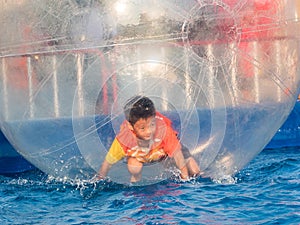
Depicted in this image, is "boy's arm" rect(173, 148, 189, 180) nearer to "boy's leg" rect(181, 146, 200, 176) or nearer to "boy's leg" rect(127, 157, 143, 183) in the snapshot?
"boy's leg" rect(181, 146, 200, 176)

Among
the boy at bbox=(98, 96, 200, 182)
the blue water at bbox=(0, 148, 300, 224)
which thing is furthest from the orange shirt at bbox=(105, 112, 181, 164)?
the blue water at bbox=(0, 148, 300, 224)

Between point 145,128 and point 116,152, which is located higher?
point 145,128

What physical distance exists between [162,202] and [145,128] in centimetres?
48

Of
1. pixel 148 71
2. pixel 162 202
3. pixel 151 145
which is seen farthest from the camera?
pixel 151 145

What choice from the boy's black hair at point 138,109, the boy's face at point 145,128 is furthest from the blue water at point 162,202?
the boy's black hair at point 138,109

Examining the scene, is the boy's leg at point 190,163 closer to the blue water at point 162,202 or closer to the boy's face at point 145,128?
the blue water at point 162,202

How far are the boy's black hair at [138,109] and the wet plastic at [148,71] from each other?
43 millimetres

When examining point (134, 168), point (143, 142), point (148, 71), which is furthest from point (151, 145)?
point (148, 71)

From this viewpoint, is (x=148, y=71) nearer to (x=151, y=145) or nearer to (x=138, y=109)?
(x=138, y=109)

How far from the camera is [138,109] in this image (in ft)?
12.7

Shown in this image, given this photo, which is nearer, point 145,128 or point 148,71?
point 148,71

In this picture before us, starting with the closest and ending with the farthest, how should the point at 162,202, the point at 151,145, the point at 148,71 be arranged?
the point at 148,71 → the point at 162,202 → the point at 151,145

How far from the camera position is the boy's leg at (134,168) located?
4047 mm

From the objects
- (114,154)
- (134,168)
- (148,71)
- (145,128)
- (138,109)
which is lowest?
(134,168)
